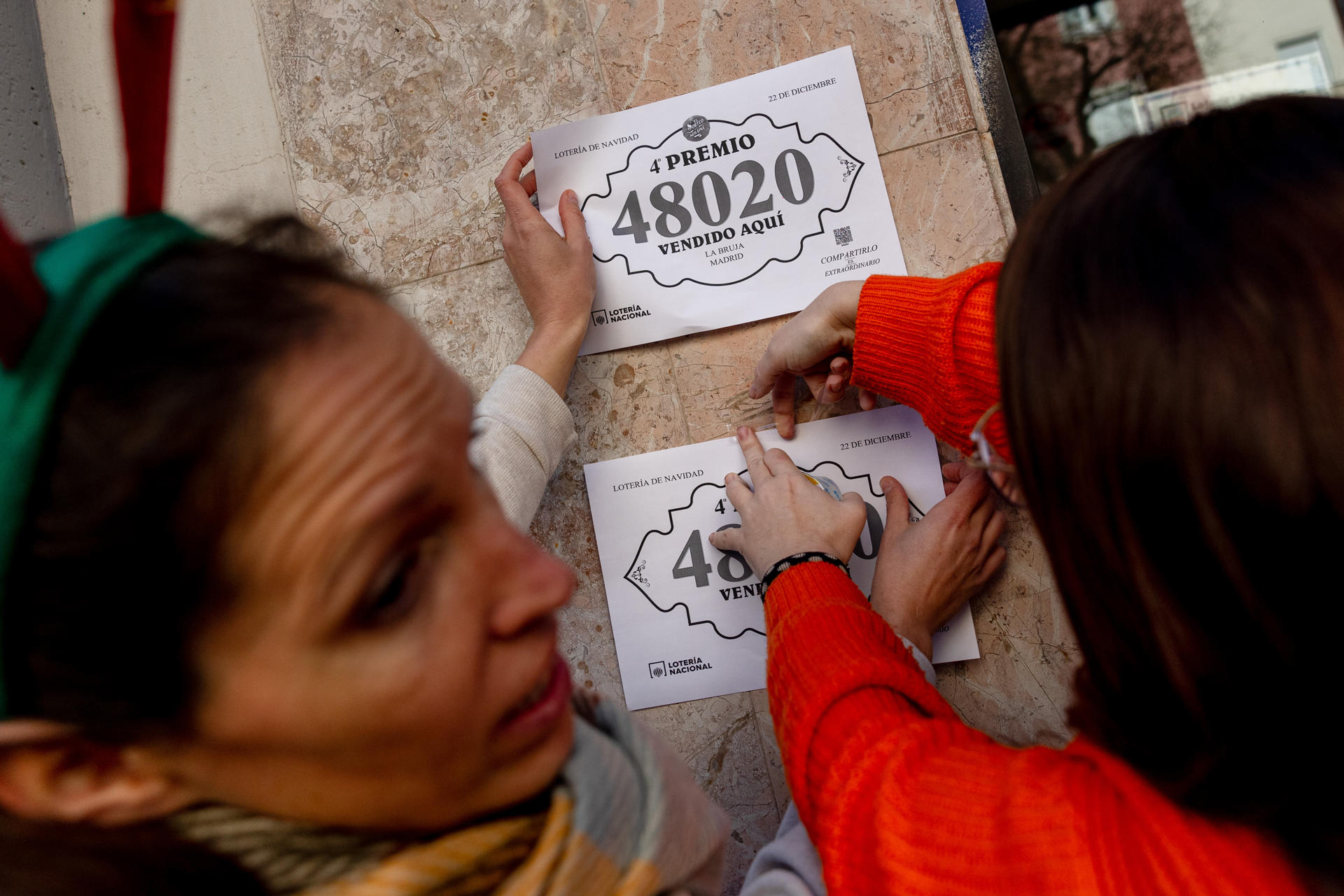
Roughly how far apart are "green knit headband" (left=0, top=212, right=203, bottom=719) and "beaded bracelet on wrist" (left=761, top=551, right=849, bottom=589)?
0.58 metres

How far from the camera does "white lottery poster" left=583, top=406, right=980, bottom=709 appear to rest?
0.85 meters

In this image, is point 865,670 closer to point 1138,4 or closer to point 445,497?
point 445,497

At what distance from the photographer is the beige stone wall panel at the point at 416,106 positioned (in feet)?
3.06

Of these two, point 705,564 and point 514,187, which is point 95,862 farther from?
point 514,187

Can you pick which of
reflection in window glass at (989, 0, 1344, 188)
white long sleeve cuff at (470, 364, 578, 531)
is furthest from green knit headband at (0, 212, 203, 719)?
reflection in window glass at (989, 0, 1344, 188)

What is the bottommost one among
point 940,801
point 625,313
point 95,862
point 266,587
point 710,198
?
point 940,801

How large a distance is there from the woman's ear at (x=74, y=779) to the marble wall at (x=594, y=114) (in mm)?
537

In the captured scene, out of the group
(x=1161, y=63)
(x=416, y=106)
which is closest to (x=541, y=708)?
(x=416, y=106)

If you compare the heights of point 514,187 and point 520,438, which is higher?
point 514,187

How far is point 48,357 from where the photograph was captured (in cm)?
34

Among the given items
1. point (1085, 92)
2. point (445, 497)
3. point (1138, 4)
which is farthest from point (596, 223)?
point (1138, 4)

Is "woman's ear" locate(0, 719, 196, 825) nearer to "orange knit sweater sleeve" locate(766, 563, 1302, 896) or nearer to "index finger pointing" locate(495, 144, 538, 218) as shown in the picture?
"orange knit sweater sleeve" locate(766, 563, 1302, 896)

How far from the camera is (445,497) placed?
405 mm

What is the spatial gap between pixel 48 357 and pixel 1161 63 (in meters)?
1.49
